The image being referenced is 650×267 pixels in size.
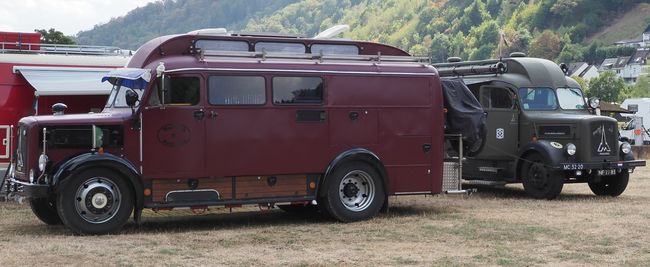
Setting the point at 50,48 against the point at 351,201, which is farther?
the point at 50,48

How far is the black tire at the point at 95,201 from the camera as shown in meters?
11.4

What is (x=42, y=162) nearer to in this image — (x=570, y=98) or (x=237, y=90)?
(x=237, y=90)

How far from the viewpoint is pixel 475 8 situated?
198 meters

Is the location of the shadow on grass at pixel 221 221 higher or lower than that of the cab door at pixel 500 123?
lower

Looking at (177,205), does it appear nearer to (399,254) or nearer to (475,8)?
(399,254)

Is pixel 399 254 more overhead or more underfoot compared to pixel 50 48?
more underfoot

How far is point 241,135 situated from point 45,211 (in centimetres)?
287

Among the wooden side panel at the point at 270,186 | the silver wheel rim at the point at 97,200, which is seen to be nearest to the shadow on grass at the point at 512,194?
the wooden side panel at the point at 270,186

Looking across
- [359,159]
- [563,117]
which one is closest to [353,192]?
[359,159]

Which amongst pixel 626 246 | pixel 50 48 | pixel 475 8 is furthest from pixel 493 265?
pixel 475 8

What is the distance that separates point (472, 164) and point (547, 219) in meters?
5.45

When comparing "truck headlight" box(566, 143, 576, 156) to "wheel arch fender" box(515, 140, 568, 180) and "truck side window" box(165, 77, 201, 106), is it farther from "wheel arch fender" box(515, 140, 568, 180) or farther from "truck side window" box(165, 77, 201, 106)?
"truck side window" box(165, 77, 201, 106)

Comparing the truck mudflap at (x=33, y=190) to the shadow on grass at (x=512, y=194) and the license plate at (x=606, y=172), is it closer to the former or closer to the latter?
the shadow on grass at (x=512, y=194)

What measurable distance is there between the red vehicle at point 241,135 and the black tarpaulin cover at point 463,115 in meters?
0.55
